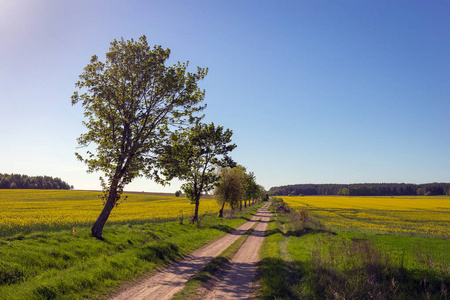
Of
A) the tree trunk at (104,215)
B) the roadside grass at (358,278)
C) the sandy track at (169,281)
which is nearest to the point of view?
the roadside grass at (358,278)

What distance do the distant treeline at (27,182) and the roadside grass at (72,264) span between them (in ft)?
453

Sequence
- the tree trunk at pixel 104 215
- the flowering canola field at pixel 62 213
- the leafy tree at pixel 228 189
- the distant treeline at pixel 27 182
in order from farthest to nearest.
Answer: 1. the distant treeline at pixel 27 182
2. the leafy tree at pixel 228 189
3. the flowering canola field at pixel 62 213
4. the tree trunk at pixel 104 215

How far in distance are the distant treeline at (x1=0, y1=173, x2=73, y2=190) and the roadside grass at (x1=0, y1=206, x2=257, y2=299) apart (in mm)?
138171

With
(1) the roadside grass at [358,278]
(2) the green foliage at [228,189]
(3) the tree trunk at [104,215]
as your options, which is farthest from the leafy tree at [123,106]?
(2) the green foliage at [228,189]

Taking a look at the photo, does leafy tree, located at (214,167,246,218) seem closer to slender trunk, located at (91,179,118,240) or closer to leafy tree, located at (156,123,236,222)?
leafy tree, located at (156,123,236,222)

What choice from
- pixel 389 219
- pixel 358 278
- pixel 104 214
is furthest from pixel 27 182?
pixel 358 278

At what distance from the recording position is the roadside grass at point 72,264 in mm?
8414

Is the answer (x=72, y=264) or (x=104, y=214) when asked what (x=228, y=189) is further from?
(x=72, y=264)

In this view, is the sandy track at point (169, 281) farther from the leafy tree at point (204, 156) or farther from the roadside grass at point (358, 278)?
the leafy tree at point (204, 156)

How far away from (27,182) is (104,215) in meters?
144

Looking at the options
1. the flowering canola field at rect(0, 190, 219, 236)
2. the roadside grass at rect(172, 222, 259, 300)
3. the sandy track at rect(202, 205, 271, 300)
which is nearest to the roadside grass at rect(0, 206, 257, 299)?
the roadside grass at rect(172, 222, 259, 300)

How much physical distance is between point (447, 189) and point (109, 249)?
22787cm

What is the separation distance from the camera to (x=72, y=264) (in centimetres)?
1177

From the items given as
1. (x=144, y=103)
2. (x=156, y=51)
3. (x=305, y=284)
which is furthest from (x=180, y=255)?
(x=156, y=51)
